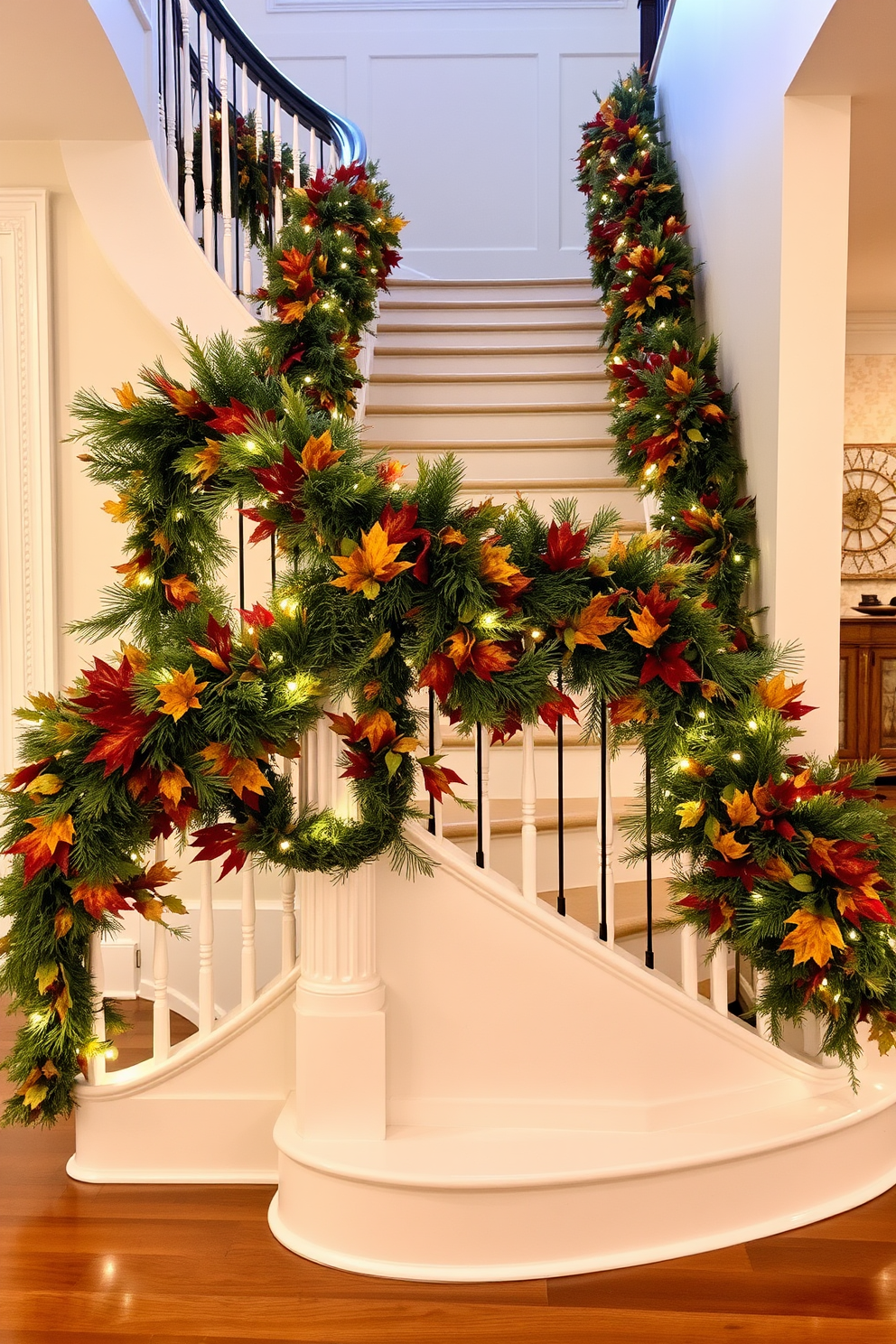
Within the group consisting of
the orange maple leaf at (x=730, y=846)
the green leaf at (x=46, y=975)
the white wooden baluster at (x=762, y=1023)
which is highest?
the orange maple leaf at (x=730, y=846)

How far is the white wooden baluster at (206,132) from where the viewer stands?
3510mm

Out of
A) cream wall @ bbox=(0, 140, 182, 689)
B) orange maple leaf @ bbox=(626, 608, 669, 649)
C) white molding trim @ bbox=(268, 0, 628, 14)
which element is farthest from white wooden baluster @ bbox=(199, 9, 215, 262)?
white molding trim @ bbox=(268, 0, 628, 14)

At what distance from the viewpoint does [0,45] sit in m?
2.72

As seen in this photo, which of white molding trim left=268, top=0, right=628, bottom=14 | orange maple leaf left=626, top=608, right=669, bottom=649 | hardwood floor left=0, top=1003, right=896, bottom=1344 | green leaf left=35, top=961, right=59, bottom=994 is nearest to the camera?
hardwood floor left=0, top=1003, right=896, bottom=1344

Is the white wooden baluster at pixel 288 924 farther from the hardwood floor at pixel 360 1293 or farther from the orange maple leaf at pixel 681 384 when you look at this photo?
the orange maple leaf at pixel 681 384

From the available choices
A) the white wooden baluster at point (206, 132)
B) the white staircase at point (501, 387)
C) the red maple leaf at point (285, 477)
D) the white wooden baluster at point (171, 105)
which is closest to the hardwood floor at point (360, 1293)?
the red maple leaf at point (285, 477)

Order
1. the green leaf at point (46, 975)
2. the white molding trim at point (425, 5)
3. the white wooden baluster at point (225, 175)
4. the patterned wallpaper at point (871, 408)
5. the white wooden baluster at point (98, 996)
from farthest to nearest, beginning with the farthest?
1. the white molding trim at point (425, 5)
2. the patterned wallpaper at point (871, 408)
3. the white wooden baluster at point (225, 175)
4. the white wooden baluster at point (98, 996)
5. the green leaf at point (46, 975)

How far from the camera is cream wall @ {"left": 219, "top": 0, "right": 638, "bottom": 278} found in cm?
642

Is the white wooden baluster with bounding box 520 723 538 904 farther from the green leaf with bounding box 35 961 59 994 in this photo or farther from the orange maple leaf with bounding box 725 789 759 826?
the green leaf with bounding box 35 961 59 994

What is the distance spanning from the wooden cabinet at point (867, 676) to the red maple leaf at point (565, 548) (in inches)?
167

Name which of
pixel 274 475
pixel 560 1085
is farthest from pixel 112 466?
pixel 560 1085

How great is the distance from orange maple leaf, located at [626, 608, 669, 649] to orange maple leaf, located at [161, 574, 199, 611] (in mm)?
909

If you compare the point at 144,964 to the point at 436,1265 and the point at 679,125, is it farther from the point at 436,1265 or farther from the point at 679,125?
the point at 679,125

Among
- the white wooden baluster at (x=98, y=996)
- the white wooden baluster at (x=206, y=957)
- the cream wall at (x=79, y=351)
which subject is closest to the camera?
the white wooden baluster at (x=98, y=996)
